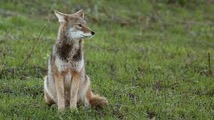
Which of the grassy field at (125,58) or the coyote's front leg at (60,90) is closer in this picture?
the coyote's front leg at (60,90)

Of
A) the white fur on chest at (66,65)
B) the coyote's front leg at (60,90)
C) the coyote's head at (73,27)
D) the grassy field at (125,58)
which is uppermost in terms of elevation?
the coyote's head at (73,27)

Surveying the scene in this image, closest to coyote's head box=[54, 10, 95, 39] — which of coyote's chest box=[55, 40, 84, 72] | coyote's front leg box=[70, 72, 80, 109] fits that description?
coyote's chest box=[55, 40, 84, 72]

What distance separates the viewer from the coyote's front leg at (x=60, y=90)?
9.39 m

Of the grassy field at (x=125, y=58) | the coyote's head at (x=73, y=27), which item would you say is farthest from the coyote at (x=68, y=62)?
the grassy field at (x=125, y=58)

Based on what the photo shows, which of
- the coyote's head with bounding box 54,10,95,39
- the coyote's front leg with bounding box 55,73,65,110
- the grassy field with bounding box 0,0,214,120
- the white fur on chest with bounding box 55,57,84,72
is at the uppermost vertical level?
the coyote's head with bounding box 54,10,95,39

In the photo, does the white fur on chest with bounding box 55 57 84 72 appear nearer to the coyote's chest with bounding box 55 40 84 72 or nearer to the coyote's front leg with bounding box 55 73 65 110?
the coyote's chest with bounding box 55 40 84 72

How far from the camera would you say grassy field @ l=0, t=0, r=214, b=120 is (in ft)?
33.2

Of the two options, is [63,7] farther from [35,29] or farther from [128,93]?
[128,93]

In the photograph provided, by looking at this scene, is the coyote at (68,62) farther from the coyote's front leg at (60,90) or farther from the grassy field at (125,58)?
the grassy field at (125,58)

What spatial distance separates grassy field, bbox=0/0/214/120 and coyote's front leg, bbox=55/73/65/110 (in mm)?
161

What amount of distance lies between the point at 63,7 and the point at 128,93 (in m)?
9.18

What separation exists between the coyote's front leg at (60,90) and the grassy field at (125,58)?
0.16 meters

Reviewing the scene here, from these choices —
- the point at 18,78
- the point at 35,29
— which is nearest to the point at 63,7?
the point at 35,29

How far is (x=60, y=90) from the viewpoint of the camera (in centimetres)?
942
